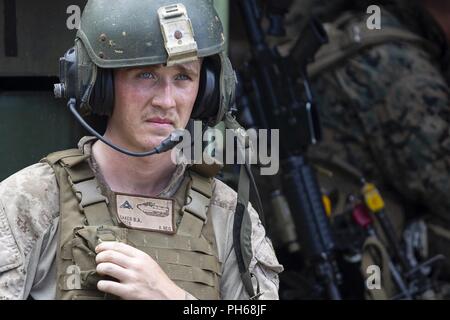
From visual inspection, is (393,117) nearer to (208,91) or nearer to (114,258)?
(208,91)

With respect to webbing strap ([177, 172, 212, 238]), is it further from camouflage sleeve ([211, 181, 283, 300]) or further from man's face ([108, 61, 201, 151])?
man's face ([108, 61, 201, 151])

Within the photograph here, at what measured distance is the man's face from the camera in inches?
124

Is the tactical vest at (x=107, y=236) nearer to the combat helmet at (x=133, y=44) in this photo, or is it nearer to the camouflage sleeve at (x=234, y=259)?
the camouflage sleeve at (x=234, y=259)

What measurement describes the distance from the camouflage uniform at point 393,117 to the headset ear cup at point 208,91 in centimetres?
294

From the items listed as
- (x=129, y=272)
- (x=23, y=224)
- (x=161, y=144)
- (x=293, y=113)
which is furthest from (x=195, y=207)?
(x=293, y=113)

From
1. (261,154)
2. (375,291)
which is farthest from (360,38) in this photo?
(261,154)

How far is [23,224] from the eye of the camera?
10.1 feet

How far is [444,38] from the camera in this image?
21.7ft

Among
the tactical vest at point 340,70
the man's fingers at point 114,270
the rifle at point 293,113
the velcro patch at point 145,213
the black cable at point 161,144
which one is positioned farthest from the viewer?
the tactical vest at point 340,70

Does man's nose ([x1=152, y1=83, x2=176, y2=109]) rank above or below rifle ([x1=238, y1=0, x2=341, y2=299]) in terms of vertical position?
above

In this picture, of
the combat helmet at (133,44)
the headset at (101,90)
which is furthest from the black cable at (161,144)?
the combat helmet at (133,44)

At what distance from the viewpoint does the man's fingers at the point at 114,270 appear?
9.69ft

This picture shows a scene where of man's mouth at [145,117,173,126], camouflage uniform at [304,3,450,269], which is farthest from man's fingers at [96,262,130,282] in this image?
camouflage uniform at [304,3,450,269]

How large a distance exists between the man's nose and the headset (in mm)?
73
